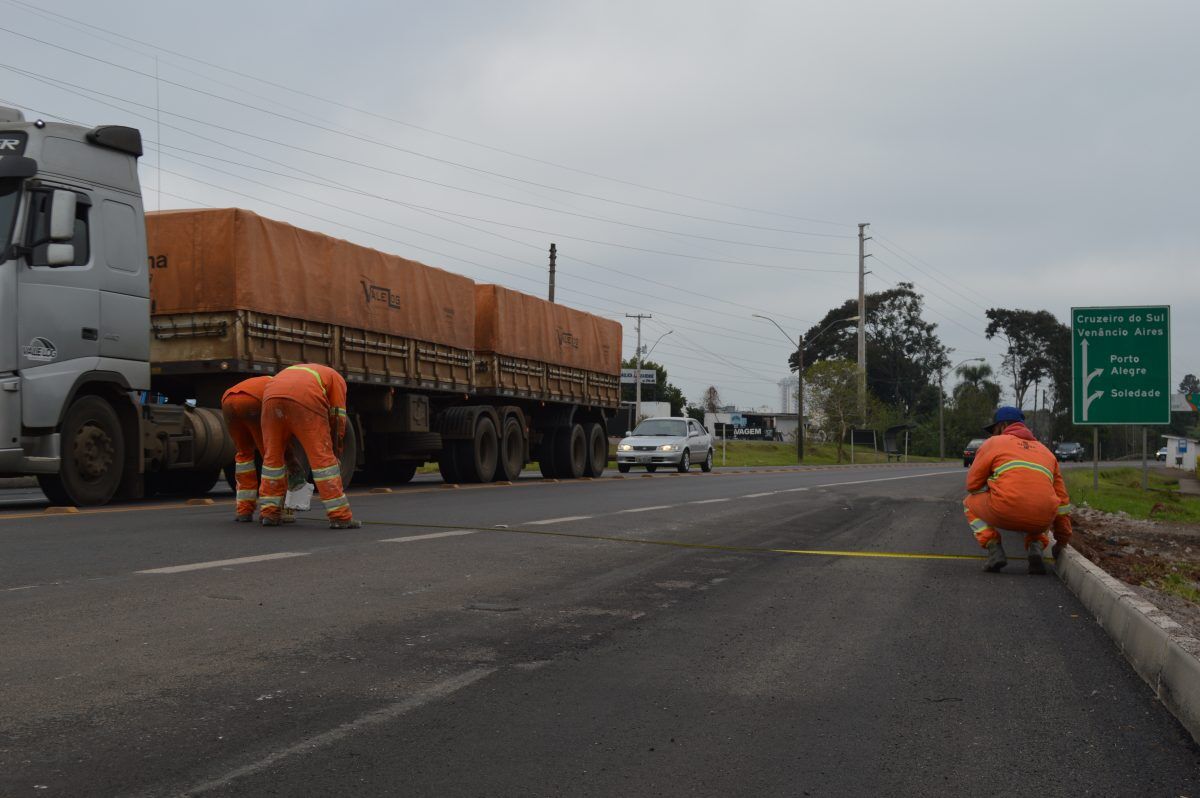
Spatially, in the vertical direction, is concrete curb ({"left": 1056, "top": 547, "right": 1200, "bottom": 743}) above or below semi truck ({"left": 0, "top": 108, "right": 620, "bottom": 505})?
below

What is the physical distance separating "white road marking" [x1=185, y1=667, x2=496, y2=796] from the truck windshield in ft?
28.9

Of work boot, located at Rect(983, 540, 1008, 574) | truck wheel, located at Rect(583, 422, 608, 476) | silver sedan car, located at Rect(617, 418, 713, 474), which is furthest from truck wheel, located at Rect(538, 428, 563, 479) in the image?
work boot, located at Rect(983, 540, 1008, 574)

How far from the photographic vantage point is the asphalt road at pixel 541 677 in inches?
149

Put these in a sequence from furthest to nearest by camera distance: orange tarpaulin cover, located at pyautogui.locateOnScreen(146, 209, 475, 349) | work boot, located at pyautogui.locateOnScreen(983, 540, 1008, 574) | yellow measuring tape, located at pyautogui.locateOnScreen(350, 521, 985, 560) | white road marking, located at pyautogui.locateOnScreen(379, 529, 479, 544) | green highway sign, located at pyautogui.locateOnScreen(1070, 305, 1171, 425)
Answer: green highway sign, located at pyautogui.locateOnScreen(1070, 305, 1171, 425) → orange tarpaulin cover, located at pyautogui.locateOnScreen(146, 209, 475, 349) → yellow measuring tape, located at pyautogui.locateOnScreen(350, 521, 985, 560) → white road marking, located at pyautogui.locateOnScreen(379, 529, 479, 544) → work boot, located at pyautogui.locateOnScreen(983, 540, 1008, 574)

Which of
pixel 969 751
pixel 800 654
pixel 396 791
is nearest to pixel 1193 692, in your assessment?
pixel 969 751

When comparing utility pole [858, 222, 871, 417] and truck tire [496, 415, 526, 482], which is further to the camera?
utility pole [858, 222, 871, 417]

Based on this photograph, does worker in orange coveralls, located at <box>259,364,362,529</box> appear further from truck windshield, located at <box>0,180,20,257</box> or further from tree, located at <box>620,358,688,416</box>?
tree, located at <box>620,358,688,416</box>

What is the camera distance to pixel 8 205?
465 inches

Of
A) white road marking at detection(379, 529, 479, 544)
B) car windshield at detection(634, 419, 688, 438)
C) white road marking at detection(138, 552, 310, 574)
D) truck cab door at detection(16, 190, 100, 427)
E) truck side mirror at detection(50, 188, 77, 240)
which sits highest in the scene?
truck side mirror at detection(50, 188, 77, 240)

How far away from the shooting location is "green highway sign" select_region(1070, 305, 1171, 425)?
69.8 feet

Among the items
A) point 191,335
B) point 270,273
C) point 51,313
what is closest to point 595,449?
point 270,273

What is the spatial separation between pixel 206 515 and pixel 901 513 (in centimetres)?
933

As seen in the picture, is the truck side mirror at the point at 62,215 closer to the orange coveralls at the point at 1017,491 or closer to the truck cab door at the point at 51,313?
the truck cab door at the point at 51,313

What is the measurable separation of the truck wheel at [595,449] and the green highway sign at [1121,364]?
10.4m
